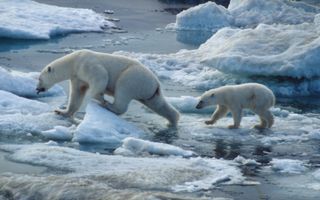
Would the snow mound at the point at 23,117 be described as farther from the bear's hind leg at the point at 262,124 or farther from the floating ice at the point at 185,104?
the bear's hind leg at the point at 262,124

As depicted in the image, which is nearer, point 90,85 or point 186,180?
point 186,180

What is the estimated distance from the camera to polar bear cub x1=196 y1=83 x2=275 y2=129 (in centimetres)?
1052

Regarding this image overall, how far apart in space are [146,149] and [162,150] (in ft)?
0.62

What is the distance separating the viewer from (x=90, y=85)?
1022cm

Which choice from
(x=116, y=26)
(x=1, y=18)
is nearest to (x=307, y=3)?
(x=116, y=26)

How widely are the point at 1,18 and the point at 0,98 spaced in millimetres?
10614

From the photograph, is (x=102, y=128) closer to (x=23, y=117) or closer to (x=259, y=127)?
(x=23, y=117)

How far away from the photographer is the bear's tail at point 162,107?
34.5 feet

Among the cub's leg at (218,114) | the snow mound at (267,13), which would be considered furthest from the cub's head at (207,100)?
the snow mound at (267,13)

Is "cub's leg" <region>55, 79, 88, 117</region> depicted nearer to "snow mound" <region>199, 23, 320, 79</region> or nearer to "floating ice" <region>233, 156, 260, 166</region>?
"floating ice" <region>233, 156, 260, 166</region>

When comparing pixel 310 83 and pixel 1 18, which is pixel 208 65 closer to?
pixel 310 83

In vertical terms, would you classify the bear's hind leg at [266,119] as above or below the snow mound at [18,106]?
above

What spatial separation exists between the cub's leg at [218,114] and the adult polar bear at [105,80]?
20.1 inches

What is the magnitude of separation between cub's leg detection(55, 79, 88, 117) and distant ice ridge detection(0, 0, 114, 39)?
944 cm
